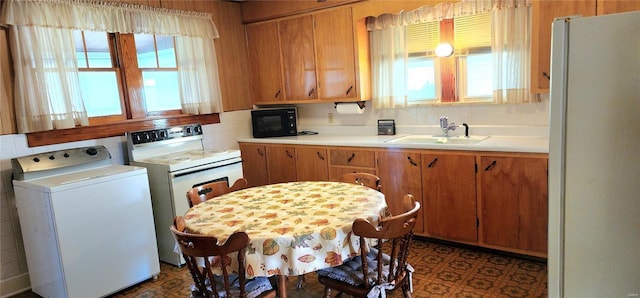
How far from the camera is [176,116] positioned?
4.08 meters

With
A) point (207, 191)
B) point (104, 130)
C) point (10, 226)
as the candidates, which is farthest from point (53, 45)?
point (207, 191)

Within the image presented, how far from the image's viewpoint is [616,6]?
253 centimetres

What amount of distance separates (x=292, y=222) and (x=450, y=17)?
95.2 inches

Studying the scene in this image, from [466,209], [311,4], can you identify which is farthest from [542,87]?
[311,4]

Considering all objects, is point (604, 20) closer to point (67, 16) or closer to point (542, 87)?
point (542, 87)

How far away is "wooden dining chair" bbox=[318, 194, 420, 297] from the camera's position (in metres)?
1.86

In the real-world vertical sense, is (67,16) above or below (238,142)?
above

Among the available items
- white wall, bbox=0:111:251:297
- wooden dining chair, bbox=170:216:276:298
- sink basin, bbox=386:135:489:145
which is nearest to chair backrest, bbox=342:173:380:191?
sink basin, bbox=386:135:489:145

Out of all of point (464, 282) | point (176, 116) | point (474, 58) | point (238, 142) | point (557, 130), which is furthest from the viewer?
point (238, 142)

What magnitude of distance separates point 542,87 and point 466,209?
1.01m

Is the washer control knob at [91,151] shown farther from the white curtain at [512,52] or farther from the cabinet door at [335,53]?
the white curtain at [512,52]

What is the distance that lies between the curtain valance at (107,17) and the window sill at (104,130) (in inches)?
30.5

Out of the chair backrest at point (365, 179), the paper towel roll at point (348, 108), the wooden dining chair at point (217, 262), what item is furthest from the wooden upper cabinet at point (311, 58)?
the wooden dining chair at point (217, 262)

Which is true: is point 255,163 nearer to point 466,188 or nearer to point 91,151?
point 91,151
